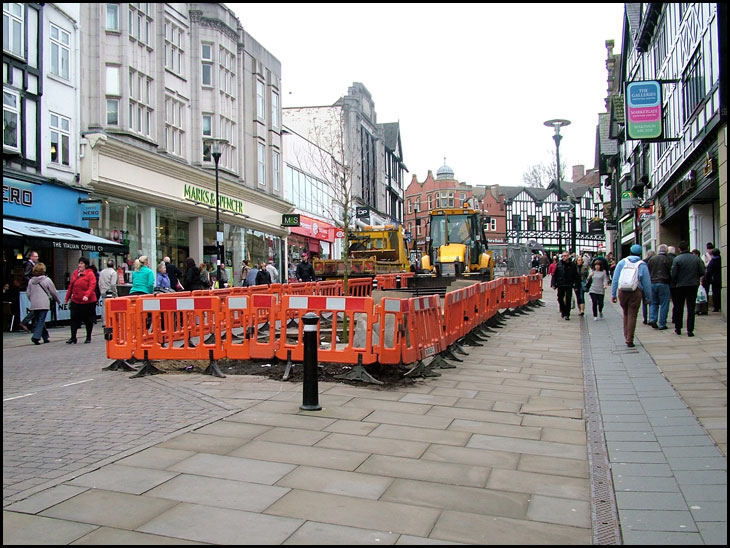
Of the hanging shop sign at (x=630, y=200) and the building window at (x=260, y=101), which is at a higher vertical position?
the building window at (x=260, y=101)

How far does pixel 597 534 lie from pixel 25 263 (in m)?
17.4

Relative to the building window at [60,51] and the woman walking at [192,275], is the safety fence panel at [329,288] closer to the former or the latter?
the woman walking at [192,275]

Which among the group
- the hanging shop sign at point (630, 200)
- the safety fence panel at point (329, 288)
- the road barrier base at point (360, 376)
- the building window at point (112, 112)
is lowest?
the road barrier base at point (360, 376)

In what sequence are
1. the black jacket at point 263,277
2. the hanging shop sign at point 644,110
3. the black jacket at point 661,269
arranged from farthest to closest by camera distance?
the black jacket at point 263,277 < the hanging shop sign at point 644,110 < the black jacket at point 661,269

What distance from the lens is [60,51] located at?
20578mm

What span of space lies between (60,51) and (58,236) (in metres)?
6.52

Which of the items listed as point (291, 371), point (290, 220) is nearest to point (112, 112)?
point (290, 220)

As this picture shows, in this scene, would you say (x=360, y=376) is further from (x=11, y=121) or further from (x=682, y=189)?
(x=682, y=189)

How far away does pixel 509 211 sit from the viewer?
99625mm

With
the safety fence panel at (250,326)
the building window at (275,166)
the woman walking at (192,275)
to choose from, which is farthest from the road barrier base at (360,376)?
the building window at (275,166)

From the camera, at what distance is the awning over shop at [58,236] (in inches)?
663

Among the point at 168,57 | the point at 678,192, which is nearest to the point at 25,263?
the point at 168,57

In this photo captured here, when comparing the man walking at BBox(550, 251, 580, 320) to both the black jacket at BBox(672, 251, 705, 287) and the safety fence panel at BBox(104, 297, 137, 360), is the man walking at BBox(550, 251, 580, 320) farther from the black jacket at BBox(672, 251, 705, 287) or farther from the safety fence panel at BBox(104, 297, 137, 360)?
the safety fence panel at BBox(104, 297, 137, 360)

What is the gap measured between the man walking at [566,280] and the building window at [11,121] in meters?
15.1
